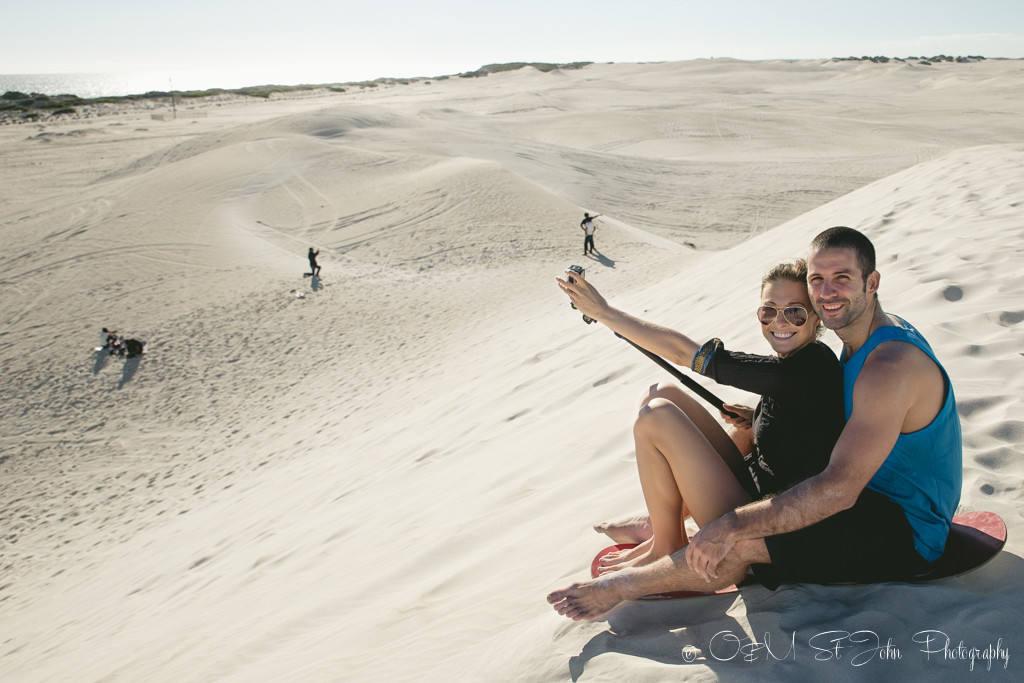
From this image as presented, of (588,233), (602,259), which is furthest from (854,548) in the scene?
(588,233)

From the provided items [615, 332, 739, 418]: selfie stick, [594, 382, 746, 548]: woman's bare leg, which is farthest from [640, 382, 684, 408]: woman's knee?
[615, 332, 739, 418]: selfie stick

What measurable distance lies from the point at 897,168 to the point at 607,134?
13485 mm

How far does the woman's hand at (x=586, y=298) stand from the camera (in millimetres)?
2761

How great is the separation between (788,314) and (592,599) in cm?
119

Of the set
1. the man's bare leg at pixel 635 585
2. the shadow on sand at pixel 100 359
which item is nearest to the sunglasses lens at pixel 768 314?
the man's bare leg at pixel 635 585

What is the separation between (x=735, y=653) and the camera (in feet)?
6.43

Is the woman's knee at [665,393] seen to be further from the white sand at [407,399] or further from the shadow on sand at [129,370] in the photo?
the shadow on sand at [129,370]

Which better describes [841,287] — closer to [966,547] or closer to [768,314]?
[768,314]

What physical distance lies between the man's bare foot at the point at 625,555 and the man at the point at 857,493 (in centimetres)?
31

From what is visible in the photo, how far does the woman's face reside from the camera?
2285 millimetres

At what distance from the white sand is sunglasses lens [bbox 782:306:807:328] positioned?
884 millimetres

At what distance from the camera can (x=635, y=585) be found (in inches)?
89.8

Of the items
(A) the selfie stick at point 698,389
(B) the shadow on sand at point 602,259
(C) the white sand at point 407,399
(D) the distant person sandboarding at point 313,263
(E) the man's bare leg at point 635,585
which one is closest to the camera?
(E) the man's bare leg at point 635,585

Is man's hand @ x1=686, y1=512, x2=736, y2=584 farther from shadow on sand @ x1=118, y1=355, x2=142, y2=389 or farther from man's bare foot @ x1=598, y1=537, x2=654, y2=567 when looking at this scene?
shadow on sand @ x1=118, y1=355, x2=142, y2=389
